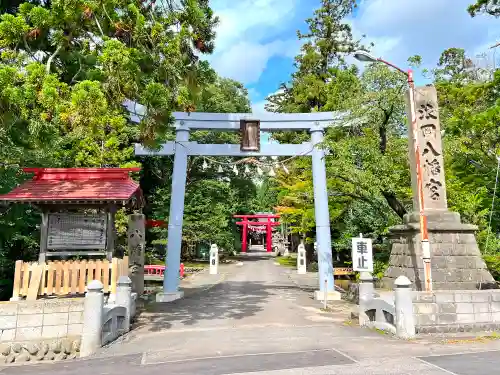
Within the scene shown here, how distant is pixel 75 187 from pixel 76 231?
3.72 feet

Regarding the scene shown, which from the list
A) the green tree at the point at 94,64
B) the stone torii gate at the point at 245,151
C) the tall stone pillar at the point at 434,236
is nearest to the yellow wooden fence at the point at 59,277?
the green tree at the point at 94,64

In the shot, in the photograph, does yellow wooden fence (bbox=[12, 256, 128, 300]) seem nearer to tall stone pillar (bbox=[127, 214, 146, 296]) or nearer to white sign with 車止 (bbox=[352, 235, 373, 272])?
tall stone pillar (bbox=[127, 214, 146, 296])

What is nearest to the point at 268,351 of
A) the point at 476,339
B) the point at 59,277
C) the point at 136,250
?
the point at 476,339

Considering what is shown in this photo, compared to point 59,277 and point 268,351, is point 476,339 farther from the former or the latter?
point 59,277

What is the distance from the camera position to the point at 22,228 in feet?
43.0

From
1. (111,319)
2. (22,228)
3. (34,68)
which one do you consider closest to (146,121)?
(34,68)

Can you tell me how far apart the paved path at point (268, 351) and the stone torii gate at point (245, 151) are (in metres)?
4.10

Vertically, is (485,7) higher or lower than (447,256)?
higher

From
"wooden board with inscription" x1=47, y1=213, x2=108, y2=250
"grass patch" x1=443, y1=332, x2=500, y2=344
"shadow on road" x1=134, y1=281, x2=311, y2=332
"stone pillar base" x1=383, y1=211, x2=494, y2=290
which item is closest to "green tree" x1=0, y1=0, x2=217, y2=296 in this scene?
"wooden board with inscription" x1=47, y1=213, x2=108, y2=250

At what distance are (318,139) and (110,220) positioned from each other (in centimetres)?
855

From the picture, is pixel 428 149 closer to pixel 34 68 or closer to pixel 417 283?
pixel 417 283

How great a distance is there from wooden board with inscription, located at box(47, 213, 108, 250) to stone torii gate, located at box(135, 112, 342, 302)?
14.8 feet

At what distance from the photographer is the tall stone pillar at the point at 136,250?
13.1 meters

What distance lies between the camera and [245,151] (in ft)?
46.5
